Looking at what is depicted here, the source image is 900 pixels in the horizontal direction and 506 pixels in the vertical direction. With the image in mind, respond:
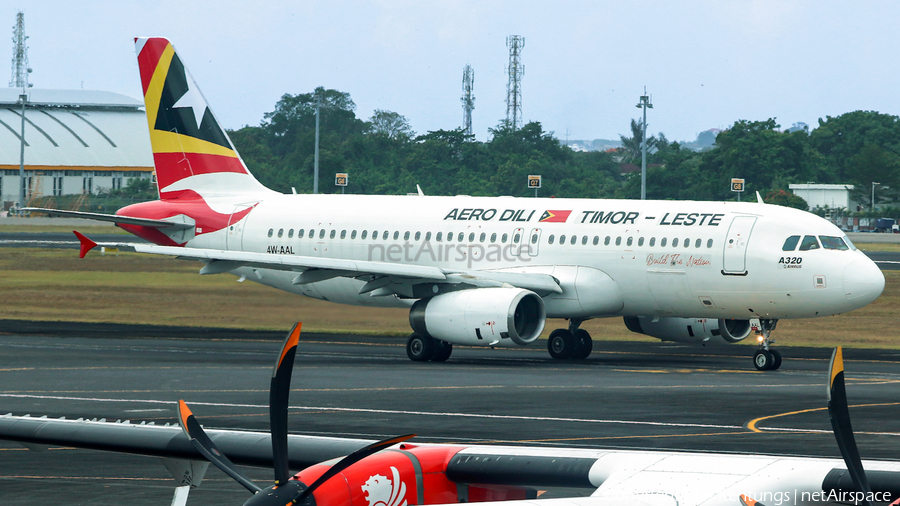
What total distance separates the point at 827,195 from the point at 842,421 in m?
118

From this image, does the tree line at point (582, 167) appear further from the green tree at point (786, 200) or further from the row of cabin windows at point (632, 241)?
the row of cabin windows at point (632, 241)

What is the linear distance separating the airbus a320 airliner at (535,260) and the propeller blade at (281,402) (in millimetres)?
22158

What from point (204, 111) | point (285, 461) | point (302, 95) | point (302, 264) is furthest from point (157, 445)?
point (302, 95)

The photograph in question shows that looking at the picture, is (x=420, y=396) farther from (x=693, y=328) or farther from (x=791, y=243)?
(x=693, y=328)

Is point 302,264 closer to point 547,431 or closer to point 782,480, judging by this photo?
point 547,431

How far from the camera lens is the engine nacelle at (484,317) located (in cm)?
2972

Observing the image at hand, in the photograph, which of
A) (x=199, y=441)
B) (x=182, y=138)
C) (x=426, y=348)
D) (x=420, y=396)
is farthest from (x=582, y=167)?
(x=199, y=441)

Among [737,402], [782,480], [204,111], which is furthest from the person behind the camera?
[204,111]

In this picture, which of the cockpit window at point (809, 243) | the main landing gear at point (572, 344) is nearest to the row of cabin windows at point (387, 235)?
the main landing gear at point (572, 344)

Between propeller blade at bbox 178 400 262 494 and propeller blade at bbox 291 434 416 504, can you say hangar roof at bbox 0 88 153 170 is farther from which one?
propeller blade at bbox 291 434 416 504

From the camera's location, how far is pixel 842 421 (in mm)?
6715

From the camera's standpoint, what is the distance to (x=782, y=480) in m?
6.99

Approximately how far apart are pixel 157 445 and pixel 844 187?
11752 centimetres

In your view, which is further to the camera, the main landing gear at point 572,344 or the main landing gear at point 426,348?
the main landing gear at point 572,344
